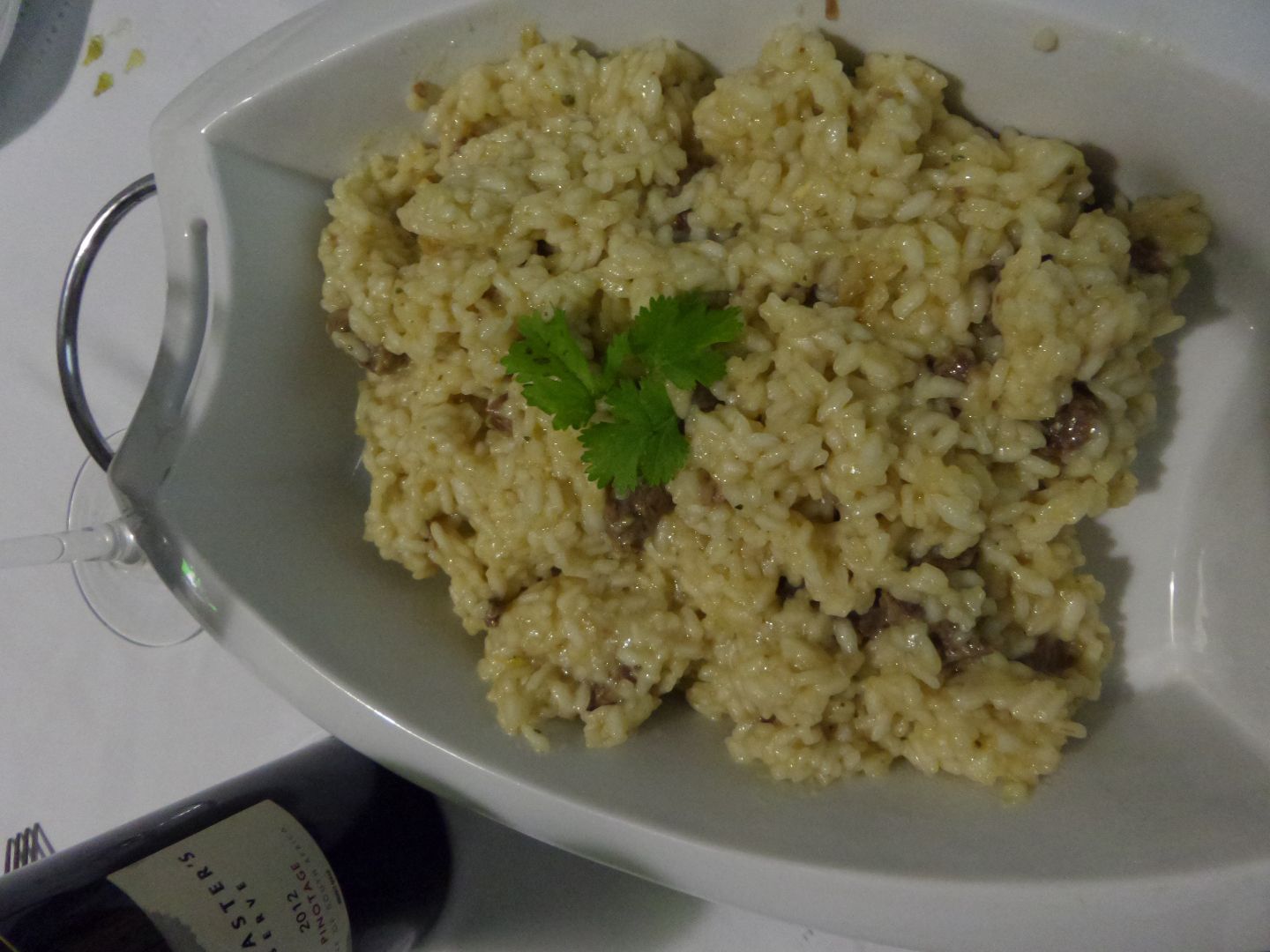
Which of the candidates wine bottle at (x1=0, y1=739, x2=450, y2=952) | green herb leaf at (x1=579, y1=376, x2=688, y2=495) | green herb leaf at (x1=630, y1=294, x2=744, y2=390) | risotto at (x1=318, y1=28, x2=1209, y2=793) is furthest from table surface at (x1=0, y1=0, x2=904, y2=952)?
green herb leaf at (x1=630, y1=294, x2=744, y2=390)

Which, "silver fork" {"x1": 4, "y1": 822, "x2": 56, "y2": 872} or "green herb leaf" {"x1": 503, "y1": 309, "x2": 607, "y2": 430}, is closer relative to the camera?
"green herb leaf" {"x1": 503, "y1": 309, "x2": 607, "y2": 430}

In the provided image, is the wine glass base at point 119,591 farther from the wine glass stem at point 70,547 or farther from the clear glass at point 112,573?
the wine glass stem at point 70,547

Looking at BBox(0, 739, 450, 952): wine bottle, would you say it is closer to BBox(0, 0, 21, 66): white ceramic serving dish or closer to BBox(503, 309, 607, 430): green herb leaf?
BBox(503, 309, 607, 430): green herb leaf

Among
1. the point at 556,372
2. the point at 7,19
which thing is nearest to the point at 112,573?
the point at 7,19

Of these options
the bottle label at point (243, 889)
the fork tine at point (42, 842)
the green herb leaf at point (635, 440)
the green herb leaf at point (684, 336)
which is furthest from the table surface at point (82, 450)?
the green herb leaf at point (684, 336)

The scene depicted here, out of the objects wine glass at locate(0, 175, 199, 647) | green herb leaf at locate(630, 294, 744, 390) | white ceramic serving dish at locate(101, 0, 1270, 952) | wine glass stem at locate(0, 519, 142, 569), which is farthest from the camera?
wine glass stem at locate(0, 519, 142, 569)

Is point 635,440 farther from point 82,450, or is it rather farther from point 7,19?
point 7,19

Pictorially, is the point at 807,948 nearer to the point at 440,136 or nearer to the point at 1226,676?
the point at 1226,676
